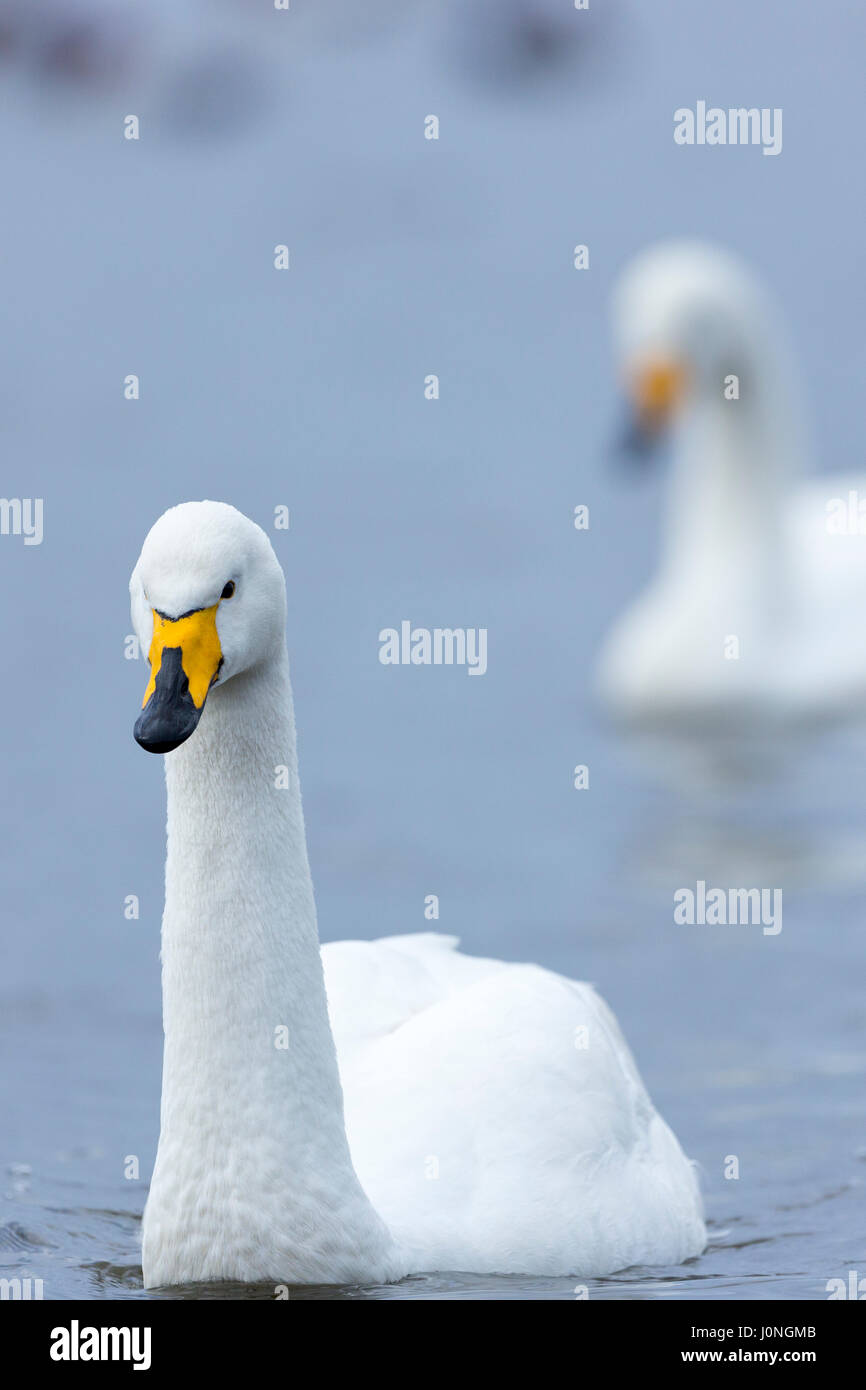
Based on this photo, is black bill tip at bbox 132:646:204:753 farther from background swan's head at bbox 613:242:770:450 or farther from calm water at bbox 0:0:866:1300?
background swan's head at bbox 613:242:770:450

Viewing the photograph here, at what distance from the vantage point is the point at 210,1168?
6.77 metres

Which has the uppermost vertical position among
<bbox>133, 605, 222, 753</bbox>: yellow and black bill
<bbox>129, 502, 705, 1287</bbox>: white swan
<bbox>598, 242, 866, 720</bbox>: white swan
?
<bbox>598, 242, 866, 720</bbox>: white swan

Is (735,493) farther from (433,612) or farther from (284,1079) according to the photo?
(284,1079)

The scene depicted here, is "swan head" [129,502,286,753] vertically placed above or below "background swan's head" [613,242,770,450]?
below

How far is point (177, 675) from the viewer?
6086 millimetres

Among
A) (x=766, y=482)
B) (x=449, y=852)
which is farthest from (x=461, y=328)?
(x=449, y=852)

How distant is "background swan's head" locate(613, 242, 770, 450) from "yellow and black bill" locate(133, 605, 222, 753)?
35.7 ft

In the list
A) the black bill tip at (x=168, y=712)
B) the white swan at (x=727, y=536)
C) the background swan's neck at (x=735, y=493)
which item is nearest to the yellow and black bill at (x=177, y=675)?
the black bill tip at (x=168, y=712)

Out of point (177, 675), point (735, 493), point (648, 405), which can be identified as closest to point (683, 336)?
point (648, 405)

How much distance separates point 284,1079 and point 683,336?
1130 cm

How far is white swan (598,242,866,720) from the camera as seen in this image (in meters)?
16.4

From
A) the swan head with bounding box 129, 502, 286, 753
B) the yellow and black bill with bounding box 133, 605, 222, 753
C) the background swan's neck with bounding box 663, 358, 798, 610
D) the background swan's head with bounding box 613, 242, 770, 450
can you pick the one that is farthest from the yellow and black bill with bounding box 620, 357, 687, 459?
the yellow and black bill with bounding box 133, 605, 222, 753
